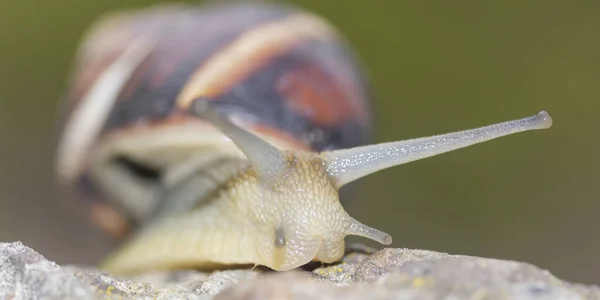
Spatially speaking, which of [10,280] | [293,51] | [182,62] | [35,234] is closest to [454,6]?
[293,51]

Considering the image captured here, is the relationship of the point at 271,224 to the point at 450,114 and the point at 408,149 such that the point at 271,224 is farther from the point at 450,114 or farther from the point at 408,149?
the point at 450,114

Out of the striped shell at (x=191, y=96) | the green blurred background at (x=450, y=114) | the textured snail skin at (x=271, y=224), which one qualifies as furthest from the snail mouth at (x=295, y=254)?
the green blurred background at (x=450, y=114)

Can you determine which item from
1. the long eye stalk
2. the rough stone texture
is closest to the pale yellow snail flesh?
the long eye stalk

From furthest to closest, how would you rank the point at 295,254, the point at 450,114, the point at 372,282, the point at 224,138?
the point at 450,114
the point at 224,138
the point at 295,254
the point at 372,282

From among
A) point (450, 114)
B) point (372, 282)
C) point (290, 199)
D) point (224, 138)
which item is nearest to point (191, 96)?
point (224, 138)

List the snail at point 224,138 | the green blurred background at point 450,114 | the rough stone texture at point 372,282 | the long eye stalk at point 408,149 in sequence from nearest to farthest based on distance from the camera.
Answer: the rough stone texture at point 372,282
the long eye stalk at point 408,149
the snail at point 224,138
the green blurred background at point 450,114

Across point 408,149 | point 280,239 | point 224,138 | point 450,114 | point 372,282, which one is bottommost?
point 372,282

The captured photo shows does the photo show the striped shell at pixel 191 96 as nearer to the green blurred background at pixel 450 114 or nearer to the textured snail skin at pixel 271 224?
the textured snail skin at pixel 271 224
